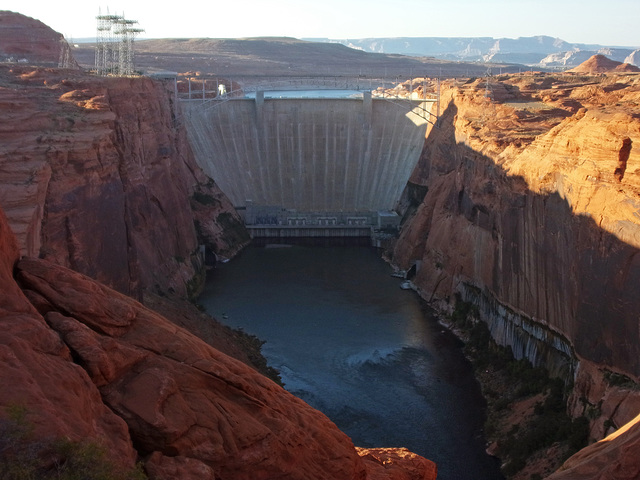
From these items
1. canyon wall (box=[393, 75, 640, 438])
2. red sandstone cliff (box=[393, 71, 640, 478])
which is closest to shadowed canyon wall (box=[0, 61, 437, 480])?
red sandstone cliff (box=[393, 71, 640, 478])

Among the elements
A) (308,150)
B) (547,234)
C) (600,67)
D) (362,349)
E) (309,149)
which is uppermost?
(600,67)

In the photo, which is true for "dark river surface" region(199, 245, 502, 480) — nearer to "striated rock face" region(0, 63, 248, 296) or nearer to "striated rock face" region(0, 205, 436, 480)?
"striated rock face" region(0, 63, 248, 296)

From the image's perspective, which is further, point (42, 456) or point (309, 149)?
point (309, 149)

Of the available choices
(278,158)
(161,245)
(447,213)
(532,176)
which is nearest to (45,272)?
(532,176)

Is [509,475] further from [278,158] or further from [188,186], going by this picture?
[278,158]

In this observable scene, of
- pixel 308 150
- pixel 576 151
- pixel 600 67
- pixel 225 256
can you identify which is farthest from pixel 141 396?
pixel 600 67

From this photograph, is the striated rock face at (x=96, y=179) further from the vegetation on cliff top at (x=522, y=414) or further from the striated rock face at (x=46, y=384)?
the vegetation on cliff top at (x=522, y=414)

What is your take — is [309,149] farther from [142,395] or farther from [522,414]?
[142,395]
